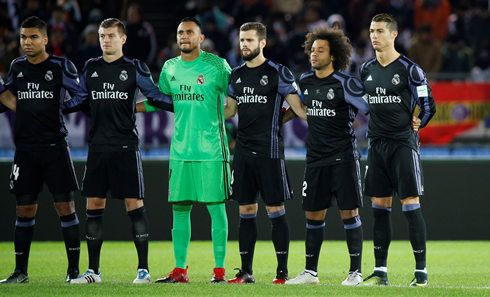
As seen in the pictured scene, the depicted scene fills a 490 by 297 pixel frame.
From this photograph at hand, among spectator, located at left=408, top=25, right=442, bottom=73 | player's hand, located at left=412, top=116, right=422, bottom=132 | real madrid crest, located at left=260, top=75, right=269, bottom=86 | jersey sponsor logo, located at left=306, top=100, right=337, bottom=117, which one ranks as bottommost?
player's hand, located at left=412, top=116, right=422, bottom=132

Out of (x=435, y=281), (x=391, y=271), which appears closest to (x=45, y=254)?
(x=391, y=271)

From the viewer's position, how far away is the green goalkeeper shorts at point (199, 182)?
664 centimetres

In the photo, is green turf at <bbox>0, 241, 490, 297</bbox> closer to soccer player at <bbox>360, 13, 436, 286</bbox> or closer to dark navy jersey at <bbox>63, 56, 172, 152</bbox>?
soccer player at <bbox>360, 13, 436, 286</bbox>

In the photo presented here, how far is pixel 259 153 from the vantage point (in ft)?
21.8

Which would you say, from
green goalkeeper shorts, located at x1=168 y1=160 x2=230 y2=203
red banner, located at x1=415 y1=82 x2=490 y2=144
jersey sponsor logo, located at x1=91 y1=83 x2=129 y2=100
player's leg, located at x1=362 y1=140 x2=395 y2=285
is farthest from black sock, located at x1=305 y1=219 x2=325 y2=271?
red banner, located at x1=415 y1=82 x2=490 y2=144

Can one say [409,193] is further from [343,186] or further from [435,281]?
[435,281]

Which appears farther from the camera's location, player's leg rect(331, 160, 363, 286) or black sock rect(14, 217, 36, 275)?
black sock rect(14, 217, 36, 275)

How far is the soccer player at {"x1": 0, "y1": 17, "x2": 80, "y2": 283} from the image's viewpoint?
682 cm

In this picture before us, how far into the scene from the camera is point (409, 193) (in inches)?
252

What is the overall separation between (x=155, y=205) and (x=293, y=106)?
4367 millimetres

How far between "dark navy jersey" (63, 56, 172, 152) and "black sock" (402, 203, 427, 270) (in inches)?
107

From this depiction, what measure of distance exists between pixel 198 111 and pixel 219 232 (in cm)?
119

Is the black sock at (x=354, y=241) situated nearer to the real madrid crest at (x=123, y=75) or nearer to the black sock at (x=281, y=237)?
the black sock at (x=281, y=237)

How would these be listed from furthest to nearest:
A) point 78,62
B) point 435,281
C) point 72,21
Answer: point 72,21 → point 78,62 → point 435,281
